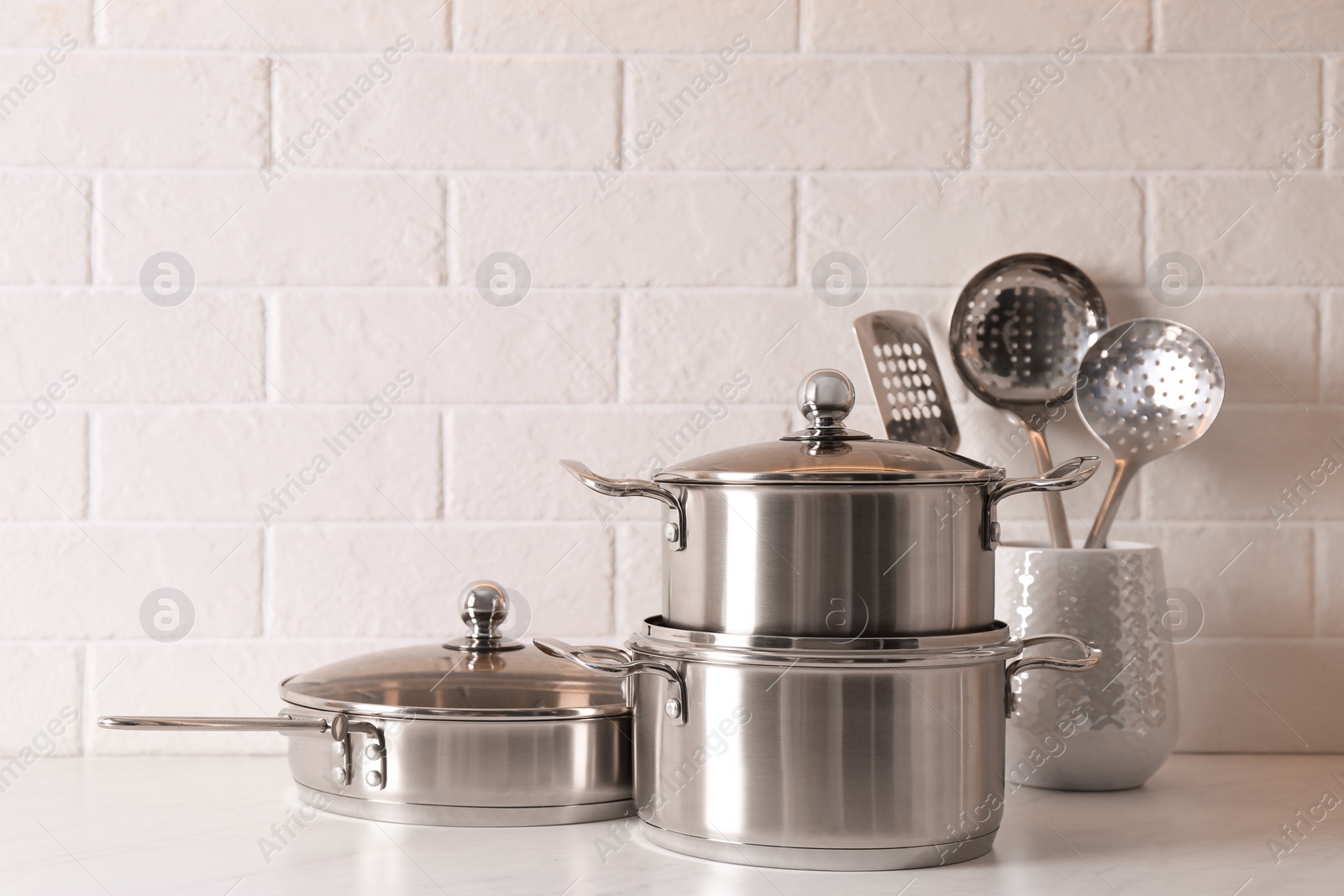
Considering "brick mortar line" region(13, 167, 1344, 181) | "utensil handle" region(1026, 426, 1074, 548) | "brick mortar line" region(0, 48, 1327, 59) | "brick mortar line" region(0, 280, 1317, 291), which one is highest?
"brick mortar line" region(0, 48, 1327, 59)

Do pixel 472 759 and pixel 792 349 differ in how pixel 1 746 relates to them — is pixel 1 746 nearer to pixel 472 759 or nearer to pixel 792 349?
pixel 472 759

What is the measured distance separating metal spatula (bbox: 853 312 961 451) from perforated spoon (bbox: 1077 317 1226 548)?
0.11 m

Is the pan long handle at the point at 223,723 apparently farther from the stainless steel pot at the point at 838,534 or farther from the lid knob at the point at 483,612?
the stainless steel pot at the point at 838,534

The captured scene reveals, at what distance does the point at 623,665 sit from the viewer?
75cm

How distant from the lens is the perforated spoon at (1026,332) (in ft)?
3.25

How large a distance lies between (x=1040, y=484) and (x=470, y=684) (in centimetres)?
38

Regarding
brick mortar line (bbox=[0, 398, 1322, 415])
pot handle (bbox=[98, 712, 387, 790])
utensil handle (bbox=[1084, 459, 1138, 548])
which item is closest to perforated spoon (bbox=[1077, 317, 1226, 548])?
utensil handle (bbox=[1084, 459, 1138, 548])

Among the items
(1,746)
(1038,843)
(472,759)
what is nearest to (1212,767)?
(1038,843)

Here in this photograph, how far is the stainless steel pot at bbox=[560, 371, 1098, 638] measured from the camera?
680 mm

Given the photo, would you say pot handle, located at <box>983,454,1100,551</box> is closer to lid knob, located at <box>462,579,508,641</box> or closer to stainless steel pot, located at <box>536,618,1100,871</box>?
stainless steel pot, located at <box>536,618,1100,871</box>

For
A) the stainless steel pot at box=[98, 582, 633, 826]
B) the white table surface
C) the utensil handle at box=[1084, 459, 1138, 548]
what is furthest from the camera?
the utensil handle at box=[1084, 459, 1138, 548]

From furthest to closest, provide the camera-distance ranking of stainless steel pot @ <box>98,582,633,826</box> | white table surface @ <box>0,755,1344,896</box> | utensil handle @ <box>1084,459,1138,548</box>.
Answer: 1. utensil handle @ <box>1084,459,1138,548</box>
2. stainless steel pot @ <box>98,582,633,826</box>
3. white table surface @ <box>0,755,1344,896</box>

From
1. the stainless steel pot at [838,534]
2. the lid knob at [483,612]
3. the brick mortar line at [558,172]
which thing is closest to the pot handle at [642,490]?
the stainless steel pot at [838,534]

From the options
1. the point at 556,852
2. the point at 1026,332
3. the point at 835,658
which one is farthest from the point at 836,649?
the point at 1026,332
